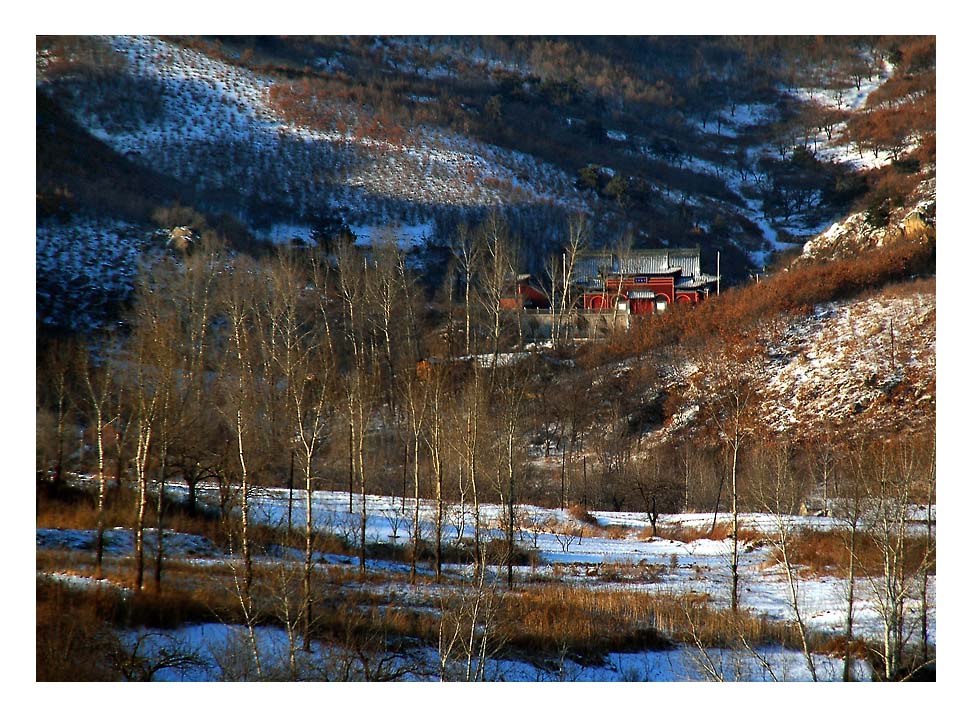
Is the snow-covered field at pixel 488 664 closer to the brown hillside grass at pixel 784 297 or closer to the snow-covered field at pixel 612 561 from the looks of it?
the snow-covered field at pixel 612 561

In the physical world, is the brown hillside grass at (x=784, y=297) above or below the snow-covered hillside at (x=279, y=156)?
below

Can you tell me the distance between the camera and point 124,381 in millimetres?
16266

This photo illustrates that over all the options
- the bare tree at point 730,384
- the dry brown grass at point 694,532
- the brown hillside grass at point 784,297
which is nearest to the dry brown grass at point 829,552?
the dry brown grass at point 694,532

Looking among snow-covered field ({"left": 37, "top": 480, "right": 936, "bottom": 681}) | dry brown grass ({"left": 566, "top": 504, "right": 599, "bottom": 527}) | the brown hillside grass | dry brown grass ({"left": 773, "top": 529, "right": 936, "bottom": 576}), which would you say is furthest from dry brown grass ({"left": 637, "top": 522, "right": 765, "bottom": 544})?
the brown hillside grass

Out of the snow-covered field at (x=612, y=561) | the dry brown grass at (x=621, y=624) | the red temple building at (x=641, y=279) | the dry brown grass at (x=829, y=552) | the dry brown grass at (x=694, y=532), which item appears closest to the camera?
the snow-covered field at (x=612, y=561)

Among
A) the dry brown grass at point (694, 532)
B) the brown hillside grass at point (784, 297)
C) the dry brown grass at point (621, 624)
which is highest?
the brown hillside grass at point (784, 297)

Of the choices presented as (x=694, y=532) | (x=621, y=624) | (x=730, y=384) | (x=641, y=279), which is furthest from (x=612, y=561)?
(x=641, y=279)

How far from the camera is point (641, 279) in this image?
47.2 metres

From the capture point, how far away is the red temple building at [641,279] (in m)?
45.5

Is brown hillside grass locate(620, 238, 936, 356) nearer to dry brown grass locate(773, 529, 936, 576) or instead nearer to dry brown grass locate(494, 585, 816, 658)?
dry brown grass locate(773, 529, 936, 576)

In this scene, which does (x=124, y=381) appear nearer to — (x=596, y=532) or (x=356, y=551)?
(x=356, y=551)

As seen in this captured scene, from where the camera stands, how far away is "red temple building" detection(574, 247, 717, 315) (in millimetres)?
45500

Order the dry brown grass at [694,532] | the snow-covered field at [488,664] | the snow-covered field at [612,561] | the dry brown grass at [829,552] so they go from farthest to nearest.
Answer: the dry brown grass at [694,532] < the dry brown grass at [829,552] < the snow-covered field at [612,561] < the snow-covered field at [488,664]

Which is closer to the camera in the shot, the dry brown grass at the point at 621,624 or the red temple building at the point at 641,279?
the dry brown grass at the point at 621,624
